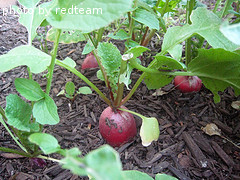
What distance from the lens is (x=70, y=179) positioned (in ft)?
2.86

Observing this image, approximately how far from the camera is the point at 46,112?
69cm

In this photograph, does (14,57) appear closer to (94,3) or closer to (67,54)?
(94,3)

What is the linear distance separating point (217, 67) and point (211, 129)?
1.30ft

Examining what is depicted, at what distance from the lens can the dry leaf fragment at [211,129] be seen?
104 cm

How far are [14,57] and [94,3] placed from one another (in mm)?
333

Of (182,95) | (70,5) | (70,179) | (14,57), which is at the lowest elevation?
(70,179)

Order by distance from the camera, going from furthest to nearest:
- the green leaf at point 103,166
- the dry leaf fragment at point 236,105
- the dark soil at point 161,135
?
the dry leaf fragment at point 236,105 < the dark soil at point 161,135 < the green leaf at point 103,166

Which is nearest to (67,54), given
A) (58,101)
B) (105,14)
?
(58,101)

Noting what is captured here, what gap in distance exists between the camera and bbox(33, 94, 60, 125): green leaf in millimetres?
666

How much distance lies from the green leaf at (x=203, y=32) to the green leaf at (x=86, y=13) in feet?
1.10

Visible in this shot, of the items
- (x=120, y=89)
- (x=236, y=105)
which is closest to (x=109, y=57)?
(x=120, y=89)

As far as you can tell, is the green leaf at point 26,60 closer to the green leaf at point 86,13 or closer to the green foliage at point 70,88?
the green leaf at point 86,13

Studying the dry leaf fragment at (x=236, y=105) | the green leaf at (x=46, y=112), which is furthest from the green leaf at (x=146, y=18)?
the dry leaf fragment at (x=236, y=105)

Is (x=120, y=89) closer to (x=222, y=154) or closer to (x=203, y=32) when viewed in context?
(x=203, y=32)
